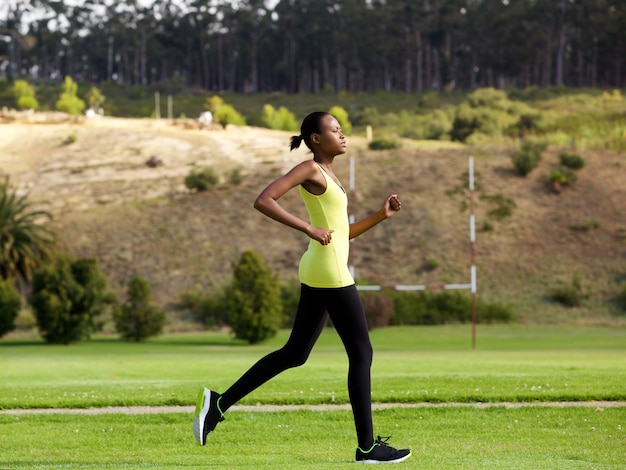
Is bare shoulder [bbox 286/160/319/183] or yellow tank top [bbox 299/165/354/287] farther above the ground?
bare shoulder [bbox 286/160/319/183]

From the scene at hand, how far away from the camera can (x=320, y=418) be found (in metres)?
9.32

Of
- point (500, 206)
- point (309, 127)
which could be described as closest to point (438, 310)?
point (500, 206)

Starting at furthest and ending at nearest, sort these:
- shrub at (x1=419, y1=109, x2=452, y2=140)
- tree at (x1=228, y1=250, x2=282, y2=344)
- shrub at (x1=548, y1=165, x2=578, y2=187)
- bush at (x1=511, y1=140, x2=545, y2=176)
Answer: shrub at (x1=419, y1=109, x2=452, y2=140), bush at (x1=511, y1=140, x2=545, y2=176), shrub at (x1=548, y1=165, x2=578, y2=187), tree at (x1=228, y1=250, x2=282, y2=344)

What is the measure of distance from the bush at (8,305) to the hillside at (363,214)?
944 centimetres

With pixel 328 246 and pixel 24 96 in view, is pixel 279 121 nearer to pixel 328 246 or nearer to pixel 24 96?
pixel 24 96

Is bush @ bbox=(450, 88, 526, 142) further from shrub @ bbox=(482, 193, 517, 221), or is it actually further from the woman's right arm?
the woman's right arm

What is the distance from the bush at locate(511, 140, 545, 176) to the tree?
22.7 m

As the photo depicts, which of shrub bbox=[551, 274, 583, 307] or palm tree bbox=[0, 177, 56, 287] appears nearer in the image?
palm tree bbox=[0, 177, 56, 287]

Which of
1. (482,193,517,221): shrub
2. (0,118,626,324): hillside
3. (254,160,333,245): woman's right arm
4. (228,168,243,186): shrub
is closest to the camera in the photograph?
(254,160,333,245): woman's right arm

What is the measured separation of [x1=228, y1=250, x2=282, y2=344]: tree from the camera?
2756 cm

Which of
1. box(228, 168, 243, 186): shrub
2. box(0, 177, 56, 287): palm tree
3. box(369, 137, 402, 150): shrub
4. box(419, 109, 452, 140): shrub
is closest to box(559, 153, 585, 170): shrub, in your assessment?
box(369, 137, 402, 150): shrub

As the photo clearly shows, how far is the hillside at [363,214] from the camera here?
4088cm

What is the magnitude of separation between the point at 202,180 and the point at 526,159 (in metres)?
14.5

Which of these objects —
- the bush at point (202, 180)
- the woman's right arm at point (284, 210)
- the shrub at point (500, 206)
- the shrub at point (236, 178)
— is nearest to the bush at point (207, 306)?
the bush at point (202, 180)
